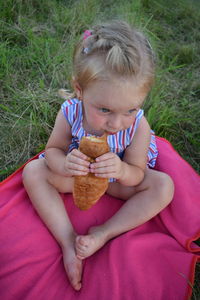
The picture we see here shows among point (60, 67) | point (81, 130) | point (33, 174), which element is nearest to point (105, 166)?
point (81, 130)

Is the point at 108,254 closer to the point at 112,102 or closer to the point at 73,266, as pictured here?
the point at 73,266

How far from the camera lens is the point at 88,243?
1.31m

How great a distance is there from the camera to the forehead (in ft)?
3.60

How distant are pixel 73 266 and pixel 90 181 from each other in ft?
1.31

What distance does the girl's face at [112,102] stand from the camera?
1102mm

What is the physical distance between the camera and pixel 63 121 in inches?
59.6

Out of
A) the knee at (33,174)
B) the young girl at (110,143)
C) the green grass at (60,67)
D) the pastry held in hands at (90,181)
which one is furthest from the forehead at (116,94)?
the green grass at (60,67)

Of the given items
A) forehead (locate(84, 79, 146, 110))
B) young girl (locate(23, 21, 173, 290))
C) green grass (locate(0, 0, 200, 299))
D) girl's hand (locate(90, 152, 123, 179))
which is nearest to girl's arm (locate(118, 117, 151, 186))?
young girl (locate(23, 21, 173, 290))

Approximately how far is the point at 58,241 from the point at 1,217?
0.31 metres

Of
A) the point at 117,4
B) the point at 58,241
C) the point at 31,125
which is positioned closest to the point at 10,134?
the point at 31,125

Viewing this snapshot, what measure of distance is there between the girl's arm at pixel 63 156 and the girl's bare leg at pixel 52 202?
73 mm

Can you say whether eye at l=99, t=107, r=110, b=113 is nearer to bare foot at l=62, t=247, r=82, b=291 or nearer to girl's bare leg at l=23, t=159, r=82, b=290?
girl's bare leg at l=23, t=159, r=82, b=290

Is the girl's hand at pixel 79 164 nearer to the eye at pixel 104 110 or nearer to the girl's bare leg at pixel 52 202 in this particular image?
the eye at pixel 104 110

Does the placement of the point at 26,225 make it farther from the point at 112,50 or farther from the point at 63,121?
the point at 112,50
